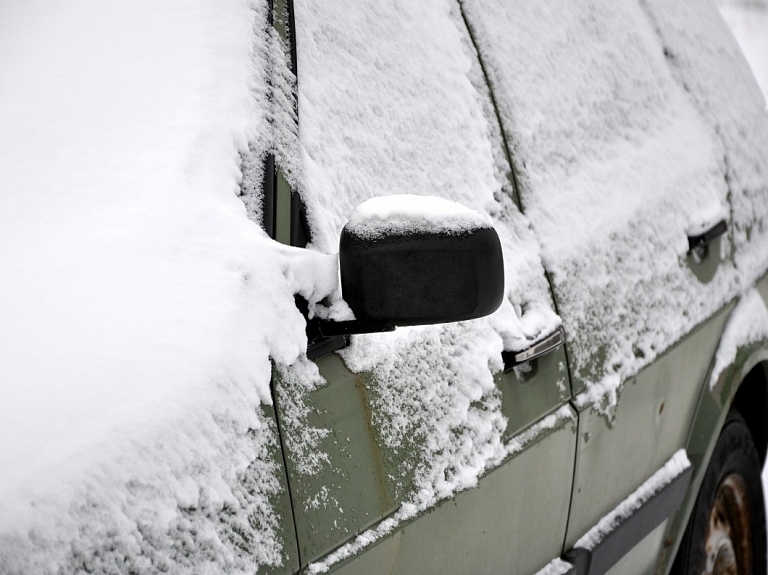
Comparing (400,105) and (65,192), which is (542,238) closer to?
(400,105)

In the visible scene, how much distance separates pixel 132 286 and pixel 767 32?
471 inches

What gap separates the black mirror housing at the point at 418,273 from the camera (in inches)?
42.8

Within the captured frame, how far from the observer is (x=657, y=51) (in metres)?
2.48

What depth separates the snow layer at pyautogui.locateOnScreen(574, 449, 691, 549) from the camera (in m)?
1.94

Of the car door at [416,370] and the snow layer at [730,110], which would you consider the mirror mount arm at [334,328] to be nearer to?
the car door at [416,370]

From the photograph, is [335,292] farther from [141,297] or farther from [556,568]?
[556,568]

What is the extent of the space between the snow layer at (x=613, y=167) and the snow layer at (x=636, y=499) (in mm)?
345

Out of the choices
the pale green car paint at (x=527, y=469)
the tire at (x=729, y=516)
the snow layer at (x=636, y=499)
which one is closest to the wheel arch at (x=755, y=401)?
the tire at (x=729, y=516)

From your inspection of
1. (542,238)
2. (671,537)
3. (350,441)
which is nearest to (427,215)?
(350,441)

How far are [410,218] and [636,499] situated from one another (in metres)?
1.30

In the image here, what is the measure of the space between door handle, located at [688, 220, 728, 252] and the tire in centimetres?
65

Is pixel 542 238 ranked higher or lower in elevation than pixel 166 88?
lower

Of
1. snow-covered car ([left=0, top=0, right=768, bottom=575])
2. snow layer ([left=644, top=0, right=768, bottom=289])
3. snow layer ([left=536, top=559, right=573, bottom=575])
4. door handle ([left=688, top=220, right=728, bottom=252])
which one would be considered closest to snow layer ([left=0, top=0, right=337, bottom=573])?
snow-covered car ([left=0, top=0, right=768, bottom=575])

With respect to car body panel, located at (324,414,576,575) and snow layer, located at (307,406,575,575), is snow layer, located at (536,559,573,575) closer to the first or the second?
car body panel, located at (324,414,576,575)
